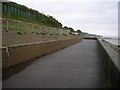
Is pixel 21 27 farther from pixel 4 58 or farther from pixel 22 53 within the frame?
pixel 4 58

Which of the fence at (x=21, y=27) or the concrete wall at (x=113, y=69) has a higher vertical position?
the fence at (x=21, y=27)

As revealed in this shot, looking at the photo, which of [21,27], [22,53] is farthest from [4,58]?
[21,27]

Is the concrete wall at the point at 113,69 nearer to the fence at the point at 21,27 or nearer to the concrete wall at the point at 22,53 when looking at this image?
the concrete wall at the point at 22,53

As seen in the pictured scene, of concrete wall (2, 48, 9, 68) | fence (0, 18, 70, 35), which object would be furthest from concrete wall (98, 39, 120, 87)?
fence (0, 18, 70, 35)

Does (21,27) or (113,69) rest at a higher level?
(21,27)

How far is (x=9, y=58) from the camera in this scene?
750cm

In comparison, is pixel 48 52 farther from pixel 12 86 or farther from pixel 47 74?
pixel 12 86

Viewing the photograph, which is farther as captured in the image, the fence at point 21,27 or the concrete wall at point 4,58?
the fence at point 21,27

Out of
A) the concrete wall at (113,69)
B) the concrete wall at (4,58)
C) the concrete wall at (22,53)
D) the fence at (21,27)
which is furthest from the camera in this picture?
the fence at (21,27)

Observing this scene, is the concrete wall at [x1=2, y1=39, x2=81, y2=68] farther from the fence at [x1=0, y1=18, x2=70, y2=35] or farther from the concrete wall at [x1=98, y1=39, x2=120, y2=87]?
the concrete wall at [x1=98, y1=39, x2=120, y2=87]

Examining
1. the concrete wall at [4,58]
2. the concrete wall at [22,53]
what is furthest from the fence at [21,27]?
the concrete wall at [4,58]

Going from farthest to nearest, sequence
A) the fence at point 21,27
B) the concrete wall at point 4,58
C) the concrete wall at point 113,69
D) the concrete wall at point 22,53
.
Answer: the fence at point 21,27 < the concrete wall at point 22,53 < the concrete wall at point 4,58 < the concrete wall at point 113,69

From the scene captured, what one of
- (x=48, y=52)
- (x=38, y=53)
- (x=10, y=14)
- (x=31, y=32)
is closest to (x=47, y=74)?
(x=38, y=53)

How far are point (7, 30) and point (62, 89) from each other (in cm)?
1032
